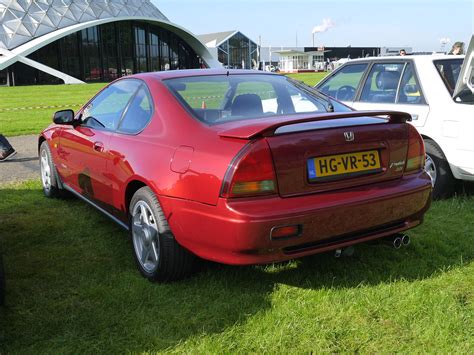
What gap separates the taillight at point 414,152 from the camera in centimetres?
329

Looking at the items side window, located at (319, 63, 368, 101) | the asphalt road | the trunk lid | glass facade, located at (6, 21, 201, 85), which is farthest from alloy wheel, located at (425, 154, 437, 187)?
glass facade, located at (6, 21, 201, 85)

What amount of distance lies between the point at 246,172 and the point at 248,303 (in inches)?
33.5

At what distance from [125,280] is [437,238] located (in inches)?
99.1

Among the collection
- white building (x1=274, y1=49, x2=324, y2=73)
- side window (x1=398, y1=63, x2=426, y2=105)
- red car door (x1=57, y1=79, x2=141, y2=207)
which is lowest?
red car door (x1=57, y1=79, x2=141, y2=207)

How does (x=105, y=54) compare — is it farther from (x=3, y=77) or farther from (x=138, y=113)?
(x=138, y=113)

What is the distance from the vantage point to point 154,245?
132 inches

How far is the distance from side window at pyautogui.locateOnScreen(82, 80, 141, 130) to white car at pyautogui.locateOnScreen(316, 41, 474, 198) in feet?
9.14

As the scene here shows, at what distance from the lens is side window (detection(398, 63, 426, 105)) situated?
5.32 metres

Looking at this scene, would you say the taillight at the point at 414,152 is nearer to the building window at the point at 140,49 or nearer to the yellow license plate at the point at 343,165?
the yellow license plate at the point at 343,165

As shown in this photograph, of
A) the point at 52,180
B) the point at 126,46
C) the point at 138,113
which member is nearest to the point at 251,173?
the point at 138,113

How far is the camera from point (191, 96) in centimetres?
362

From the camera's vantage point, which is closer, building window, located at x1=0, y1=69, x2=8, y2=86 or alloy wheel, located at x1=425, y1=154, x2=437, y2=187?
alloy wheel, located at x1=425, y1=154, x2=437, y2=187

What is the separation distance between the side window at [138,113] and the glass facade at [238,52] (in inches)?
3116

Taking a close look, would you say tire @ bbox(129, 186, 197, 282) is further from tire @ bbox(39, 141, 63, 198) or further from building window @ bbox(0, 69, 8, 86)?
building window @ bbox(0, 69, 8, 86)
